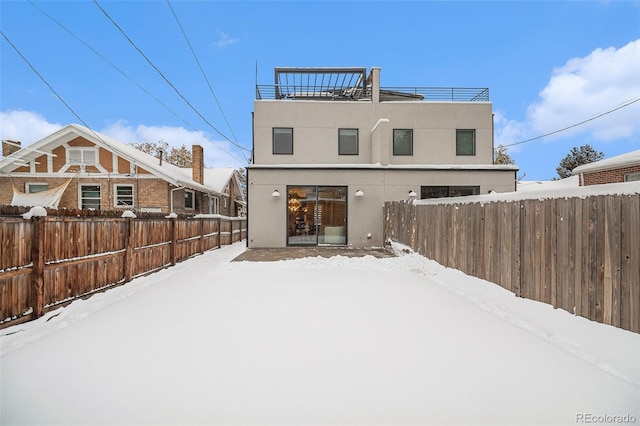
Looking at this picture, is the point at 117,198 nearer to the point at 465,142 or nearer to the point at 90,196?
the point at 90,196

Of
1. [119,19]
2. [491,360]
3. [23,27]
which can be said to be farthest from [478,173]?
[23,27]

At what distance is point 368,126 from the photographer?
12797 millimetres

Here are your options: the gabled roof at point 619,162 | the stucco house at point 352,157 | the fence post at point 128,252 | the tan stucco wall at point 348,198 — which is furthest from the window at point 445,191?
the fence post at point 128,252

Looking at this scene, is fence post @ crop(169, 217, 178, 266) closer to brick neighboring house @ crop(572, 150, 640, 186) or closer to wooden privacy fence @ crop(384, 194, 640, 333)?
wooden privacy fence @ crop(384, 194, 640, 333)

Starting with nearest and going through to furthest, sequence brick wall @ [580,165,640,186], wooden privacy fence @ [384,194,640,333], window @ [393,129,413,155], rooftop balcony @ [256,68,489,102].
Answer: wooden privacy fence @ [384,194,640,333] → brick wall @ [580,165,640,186] → window @ [393,129,413,155] → rooftop balcony @ [256,68,489,102]

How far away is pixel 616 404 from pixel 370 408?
6.21 feet

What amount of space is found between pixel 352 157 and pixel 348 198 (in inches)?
80.4

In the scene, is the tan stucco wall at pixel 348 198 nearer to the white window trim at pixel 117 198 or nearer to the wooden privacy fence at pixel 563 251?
the wooden privacy fence at pixel 563 251

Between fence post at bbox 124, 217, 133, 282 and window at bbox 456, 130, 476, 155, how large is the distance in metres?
12.6

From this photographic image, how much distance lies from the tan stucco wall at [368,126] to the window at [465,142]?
0.18 m

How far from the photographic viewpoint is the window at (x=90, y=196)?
15.2m

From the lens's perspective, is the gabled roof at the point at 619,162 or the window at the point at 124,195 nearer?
the gabled roof at the point at 619,162

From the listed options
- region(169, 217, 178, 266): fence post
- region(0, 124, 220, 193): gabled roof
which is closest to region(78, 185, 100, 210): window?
region(0, 124, 220, 193): gabled roof

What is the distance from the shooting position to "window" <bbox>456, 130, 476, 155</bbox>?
13039mm
